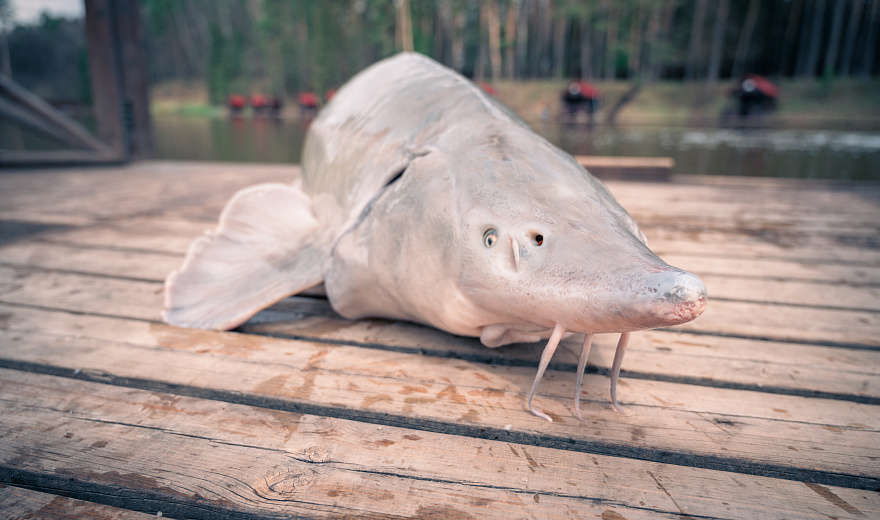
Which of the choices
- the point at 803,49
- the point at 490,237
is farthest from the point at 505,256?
the point at 803,49

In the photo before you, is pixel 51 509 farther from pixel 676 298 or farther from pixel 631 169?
pixel 631 169

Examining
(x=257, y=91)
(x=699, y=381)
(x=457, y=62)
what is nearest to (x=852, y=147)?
(x=699, y=381)

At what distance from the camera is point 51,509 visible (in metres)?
0.92

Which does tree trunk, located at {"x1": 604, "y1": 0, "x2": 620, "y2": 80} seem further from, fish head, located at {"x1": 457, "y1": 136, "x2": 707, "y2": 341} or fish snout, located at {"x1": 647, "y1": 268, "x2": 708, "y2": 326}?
fish snout, located at {"x1": 647, "y1": 268, "x2": 708, "y2": 326}

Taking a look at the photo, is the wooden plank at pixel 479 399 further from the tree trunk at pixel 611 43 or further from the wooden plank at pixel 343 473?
the tree trunk at pixel 611 43

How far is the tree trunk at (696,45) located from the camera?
26.8 metres

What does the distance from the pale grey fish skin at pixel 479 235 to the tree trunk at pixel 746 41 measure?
3030 centimetres

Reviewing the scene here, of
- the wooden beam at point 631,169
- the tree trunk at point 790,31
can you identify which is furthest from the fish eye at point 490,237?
the tree trunk at point 790,31

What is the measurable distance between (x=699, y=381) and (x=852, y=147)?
12.7m

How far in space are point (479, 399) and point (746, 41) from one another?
31988 mm

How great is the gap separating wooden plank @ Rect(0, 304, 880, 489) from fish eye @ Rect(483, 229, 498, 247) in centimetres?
37

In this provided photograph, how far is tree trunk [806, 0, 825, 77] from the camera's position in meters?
24.4

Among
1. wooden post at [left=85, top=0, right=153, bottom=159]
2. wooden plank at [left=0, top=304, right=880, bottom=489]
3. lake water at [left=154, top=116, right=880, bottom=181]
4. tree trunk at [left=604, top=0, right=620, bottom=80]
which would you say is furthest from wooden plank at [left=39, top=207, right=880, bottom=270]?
tree trunk at [left=604, top=0, right=620, bottom=80]

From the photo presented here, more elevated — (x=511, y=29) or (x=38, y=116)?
(x=511, y=29)
